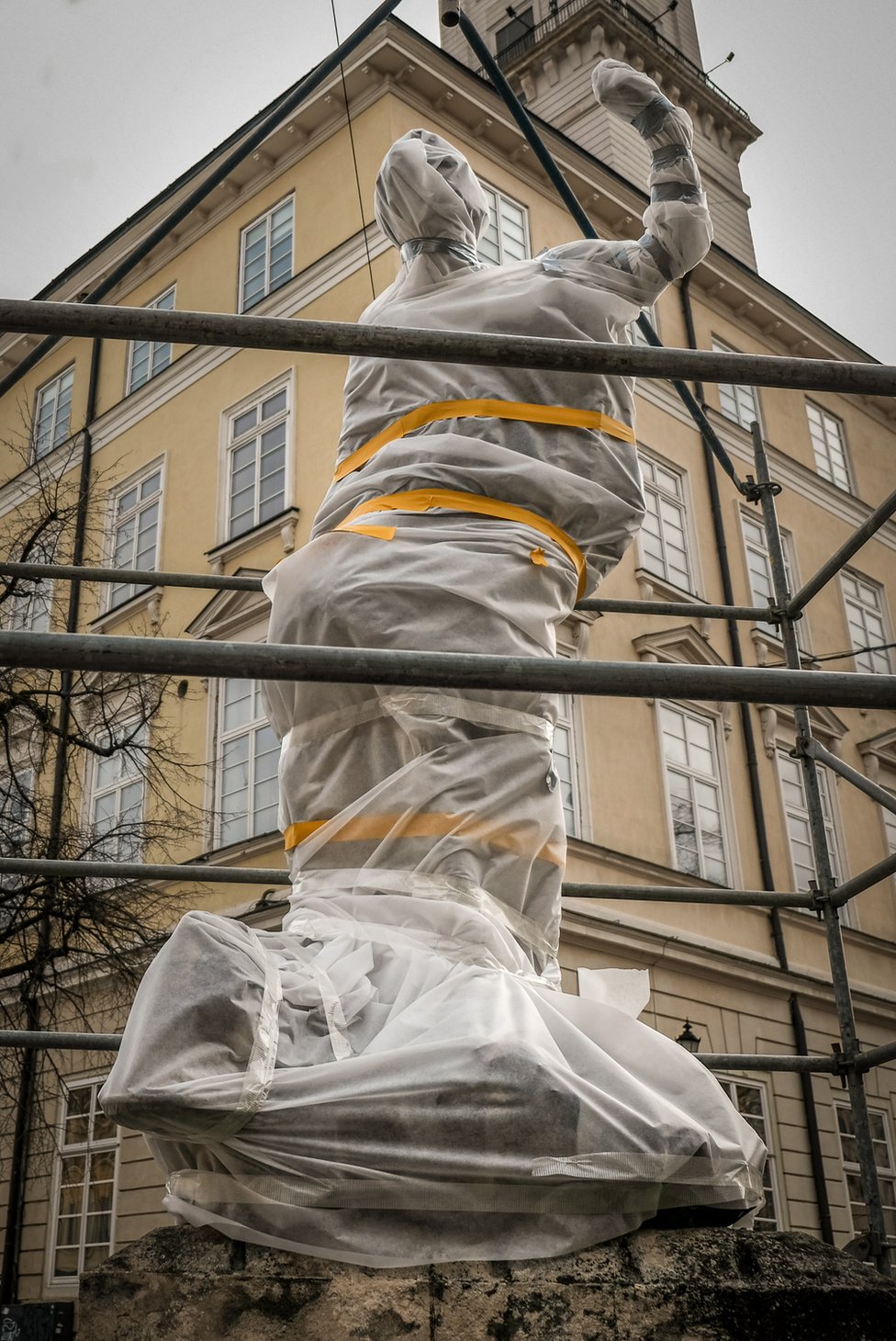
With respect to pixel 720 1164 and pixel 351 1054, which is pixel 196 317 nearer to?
pixel 351 1054

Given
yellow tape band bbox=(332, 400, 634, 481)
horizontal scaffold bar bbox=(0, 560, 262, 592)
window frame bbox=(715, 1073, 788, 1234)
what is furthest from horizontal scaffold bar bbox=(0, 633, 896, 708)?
window frame bbox=(715, 1073, 788, 1234)

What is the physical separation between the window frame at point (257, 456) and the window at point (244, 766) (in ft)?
5.57

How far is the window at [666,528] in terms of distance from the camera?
16594 mm

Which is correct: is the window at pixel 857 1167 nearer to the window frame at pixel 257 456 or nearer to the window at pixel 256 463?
the window frame at pixel 257 456

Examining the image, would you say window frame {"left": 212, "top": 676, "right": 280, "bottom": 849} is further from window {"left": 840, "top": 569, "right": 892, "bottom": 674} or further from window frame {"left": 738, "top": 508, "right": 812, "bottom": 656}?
window {"left": 840, "top": 569, "right": 892, "bottom": 674}

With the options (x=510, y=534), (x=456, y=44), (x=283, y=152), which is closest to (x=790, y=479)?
(x=283, y=152)

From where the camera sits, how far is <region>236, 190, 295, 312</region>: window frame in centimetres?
1697

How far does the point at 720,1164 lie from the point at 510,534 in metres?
1.06

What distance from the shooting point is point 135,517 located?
58.5 feet

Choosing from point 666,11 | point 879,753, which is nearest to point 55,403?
point 879,753

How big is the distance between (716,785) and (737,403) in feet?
19.2

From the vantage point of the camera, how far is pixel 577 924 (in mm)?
13398

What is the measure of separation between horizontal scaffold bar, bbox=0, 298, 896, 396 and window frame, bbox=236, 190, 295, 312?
15.1 meters

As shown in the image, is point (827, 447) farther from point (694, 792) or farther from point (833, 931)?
point (833, 931)
